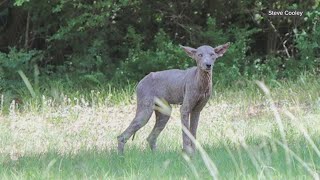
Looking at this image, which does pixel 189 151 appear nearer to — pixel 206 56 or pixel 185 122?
pixel 185 122

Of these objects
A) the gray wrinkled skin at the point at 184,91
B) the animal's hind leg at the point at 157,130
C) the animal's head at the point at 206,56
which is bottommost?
the animal's hind leg at the point at 157,130

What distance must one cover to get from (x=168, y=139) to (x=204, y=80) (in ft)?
6.29

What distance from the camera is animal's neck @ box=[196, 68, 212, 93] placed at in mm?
8086

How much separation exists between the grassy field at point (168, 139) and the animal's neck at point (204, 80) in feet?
2.22

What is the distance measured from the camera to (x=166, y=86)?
8672mm

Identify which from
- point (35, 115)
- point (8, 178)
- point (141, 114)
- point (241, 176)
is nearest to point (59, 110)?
point (35, 115)

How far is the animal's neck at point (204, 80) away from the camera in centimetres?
809

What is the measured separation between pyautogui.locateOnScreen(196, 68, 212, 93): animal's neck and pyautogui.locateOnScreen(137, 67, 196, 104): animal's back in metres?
0.34

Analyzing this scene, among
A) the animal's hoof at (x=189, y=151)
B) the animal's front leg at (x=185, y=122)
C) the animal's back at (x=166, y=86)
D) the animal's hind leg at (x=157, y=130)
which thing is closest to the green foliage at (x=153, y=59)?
the animal's hind leg at (x=157, y=130)

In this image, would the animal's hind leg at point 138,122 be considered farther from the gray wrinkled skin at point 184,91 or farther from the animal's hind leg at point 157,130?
the animal's hind leg at point 157,130

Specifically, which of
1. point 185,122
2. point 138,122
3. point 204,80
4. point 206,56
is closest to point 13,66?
point 138,122

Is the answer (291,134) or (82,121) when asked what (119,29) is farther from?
(291,134)

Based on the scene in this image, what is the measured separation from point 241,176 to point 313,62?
11353 millimetres

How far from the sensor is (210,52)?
796cm
